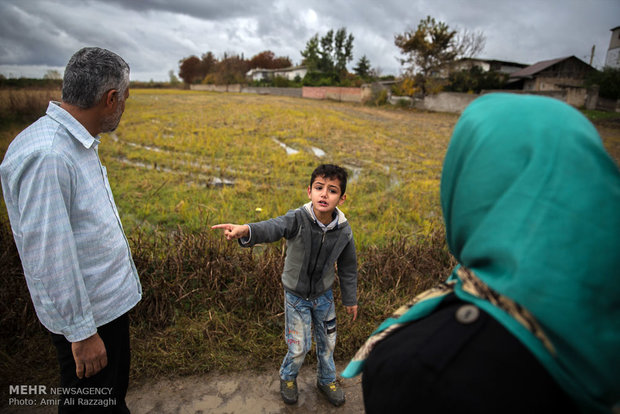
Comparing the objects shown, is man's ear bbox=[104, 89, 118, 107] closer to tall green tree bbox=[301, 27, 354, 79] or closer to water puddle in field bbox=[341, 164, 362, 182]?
water puddle in field bbox=[341, 164, 362, 182]

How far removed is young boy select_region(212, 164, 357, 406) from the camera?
7.30 ft

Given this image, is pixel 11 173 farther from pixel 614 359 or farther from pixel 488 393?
pixel 614 359

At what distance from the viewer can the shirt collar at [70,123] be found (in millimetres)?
1545

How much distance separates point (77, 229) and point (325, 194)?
1.34 m

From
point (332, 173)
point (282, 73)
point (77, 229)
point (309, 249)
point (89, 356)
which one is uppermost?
point (282, 73)

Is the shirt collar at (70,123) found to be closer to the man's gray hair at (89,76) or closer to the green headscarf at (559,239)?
the man's gray hair at (89,76)

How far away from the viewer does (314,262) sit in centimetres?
225

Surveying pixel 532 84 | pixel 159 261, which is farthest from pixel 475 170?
pixel 532 84

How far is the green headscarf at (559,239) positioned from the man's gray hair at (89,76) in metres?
1.65

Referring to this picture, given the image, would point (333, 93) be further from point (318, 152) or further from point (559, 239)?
point (559, 239)

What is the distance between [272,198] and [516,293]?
5.14m

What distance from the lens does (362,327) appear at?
9.84 feet

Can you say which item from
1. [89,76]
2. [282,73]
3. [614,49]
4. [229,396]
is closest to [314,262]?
[229,396]

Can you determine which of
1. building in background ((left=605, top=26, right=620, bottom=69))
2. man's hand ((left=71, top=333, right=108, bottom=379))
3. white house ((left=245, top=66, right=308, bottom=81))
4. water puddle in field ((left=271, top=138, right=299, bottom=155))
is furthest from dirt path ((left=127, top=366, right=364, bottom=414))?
white house ((left=245, top=66, right=308, bottom=81))
